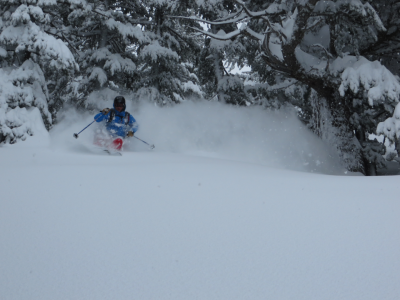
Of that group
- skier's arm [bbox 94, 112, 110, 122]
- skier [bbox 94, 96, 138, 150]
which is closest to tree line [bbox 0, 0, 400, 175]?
skier's arm [bbox 94, 112, 110, 122]

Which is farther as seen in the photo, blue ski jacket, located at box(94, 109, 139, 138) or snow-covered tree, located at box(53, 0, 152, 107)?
snow-covered tree, located at box(53, 0, 152, 107)

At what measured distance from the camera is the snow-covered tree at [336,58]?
7695mm

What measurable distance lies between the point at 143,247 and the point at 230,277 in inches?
28.8

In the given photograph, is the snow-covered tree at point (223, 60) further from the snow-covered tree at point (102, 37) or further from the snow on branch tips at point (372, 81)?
the snow on branch tips at point (372, 81)

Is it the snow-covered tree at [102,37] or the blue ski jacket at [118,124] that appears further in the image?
the snow-covered tree at [102,37]

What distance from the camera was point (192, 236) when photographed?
8.34 ft

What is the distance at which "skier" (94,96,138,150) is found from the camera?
9711mm

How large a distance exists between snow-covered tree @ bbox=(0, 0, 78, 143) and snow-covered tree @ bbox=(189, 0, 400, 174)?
5.77 metres

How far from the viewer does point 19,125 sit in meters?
10.6

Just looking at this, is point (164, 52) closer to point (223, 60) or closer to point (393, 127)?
point (223, 60)

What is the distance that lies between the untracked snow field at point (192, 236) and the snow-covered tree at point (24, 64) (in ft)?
19.7

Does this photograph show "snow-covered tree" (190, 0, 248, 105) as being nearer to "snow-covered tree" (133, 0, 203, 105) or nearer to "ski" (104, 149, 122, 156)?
"snow-covered tree" (133, 0, 203, 105)

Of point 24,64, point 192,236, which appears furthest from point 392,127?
point 24,64

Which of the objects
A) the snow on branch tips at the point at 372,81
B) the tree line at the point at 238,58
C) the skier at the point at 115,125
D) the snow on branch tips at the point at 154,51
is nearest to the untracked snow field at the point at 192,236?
the snow on branch tips at the point at 372,81
